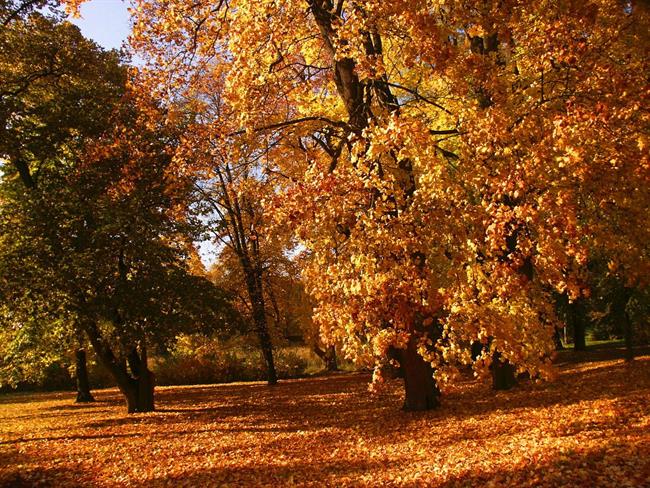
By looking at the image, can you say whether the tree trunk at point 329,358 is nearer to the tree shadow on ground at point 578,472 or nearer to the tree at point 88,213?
the tree at point 88,213

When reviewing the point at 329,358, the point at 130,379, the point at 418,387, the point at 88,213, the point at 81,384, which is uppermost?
the point at 88,213

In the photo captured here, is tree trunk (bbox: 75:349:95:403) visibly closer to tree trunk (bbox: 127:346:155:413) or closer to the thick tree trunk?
the thick tree trunk

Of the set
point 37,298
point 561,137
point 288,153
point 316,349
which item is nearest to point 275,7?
point 561,137

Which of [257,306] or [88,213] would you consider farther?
[257,306]

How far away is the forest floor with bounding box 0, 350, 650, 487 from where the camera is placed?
283 inches

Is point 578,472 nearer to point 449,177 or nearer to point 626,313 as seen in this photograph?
point 449,177

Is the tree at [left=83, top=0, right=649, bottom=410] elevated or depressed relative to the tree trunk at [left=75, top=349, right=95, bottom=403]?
elevated

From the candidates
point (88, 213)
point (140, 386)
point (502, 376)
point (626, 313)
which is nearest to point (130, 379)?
point (140, 386)

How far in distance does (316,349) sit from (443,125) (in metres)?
19.4

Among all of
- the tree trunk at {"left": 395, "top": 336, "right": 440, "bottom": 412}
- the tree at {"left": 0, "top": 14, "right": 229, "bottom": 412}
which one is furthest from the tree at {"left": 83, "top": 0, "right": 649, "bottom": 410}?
the tree at {"left": 0, "top": 14, "right": 229, "bottom": 412}

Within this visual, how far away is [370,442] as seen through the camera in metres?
10.2

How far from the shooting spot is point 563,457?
23.2 ft

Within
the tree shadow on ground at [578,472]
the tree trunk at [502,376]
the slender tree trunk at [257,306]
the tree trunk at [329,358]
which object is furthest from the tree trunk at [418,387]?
the tree trunk at [329,358]

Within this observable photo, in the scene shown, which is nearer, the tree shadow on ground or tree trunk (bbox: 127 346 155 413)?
the tree shadow on ground
